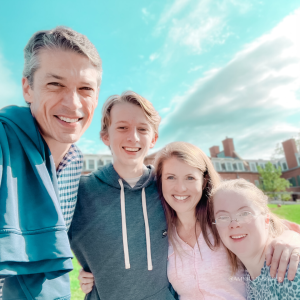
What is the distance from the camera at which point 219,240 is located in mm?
2498

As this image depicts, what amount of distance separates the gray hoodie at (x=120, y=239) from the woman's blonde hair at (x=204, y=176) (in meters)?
0.10

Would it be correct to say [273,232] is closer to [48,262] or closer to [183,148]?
[183,148]

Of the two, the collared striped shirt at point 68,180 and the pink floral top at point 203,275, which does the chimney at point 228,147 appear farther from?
the collared striped shirt at point 68,180

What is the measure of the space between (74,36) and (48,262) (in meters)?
1.67

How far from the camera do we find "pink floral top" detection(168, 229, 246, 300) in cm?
231

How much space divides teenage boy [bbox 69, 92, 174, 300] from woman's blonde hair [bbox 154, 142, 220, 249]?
0.09 meters

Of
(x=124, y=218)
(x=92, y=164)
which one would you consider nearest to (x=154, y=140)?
(x=124, y=218)

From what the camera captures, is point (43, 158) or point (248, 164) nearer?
point (43, 158)

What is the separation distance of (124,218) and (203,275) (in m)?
0.97

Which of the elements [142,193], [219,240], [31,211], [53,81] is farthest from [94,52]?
[219,240]

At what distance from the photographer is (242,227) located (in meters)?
2.15

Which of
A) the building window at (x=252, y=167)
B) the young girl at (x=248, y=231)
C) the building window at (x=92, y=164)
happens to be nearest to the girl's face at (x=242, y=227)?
the young girl at (x=248, y=231)

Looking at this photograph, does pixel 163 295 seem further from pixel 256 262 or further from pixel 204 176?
pixel 204 176

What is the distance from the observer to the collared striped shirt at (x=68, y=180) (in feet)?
6.97
